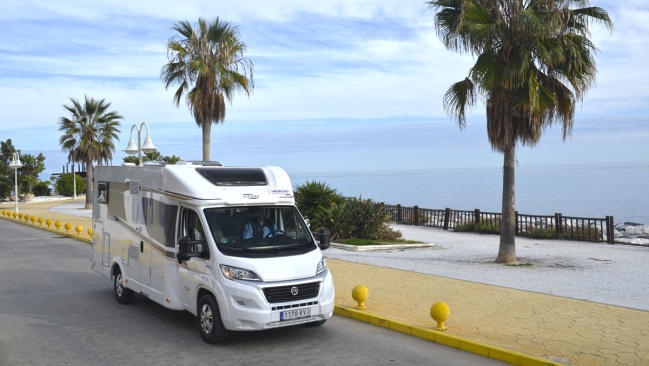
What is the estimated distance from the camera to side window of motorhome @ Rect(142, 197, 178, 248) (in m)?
8.64

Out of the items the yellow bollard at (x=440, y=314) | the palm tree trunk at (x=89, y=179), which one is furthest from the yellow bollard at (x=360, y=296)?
the palm tree trunk at (x=89, y=179)

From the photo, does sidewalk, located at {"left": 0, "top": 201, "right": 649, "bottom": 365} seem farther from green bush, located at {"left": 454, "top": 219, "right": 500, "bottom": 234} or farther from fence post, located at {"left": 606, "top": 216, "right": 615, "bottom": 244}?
green bush, located at {"left": 454, "top": 219, "right": 500, "bottom": 234}

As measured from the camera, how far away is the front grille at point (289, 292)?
7.46 m

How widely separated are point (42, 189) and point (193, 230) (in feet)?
245

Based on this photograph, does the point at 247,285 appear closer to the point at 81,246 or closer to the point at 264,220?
the point at 264,220

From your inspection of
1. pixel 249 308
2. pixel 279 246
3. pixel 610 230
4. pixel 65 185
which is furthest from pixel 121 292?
pixel 65 185

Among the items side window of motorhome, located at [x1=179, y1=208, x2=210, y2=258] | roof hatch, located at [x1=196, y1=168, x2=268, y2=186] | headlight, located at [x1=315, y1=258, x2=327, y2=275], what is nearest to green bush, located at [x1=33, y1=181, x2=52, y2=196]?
side window of motorhome, located at [x1=179, y1=208, x2=210, y2=258]

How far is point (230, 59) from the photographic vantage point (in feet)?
86.7

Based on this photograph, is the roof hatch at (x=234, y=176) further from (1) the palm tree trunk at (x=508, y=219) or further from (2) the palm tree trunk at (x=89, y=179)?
(2) the palm tree trunk at (x=89, y=179)

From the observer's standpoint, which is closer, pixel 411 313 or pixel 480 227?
pixel 411 313

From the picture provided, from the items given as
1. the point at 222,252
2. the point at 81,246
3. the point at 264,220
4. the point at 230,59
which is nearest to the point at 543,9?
the point at 264,220

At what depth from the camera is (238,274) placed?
749 cm

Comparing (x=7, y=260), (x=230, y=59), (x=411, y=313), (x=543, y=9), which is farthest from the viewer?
(x=230, y=59)

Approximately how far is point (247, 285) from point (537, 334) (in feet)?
13.3
